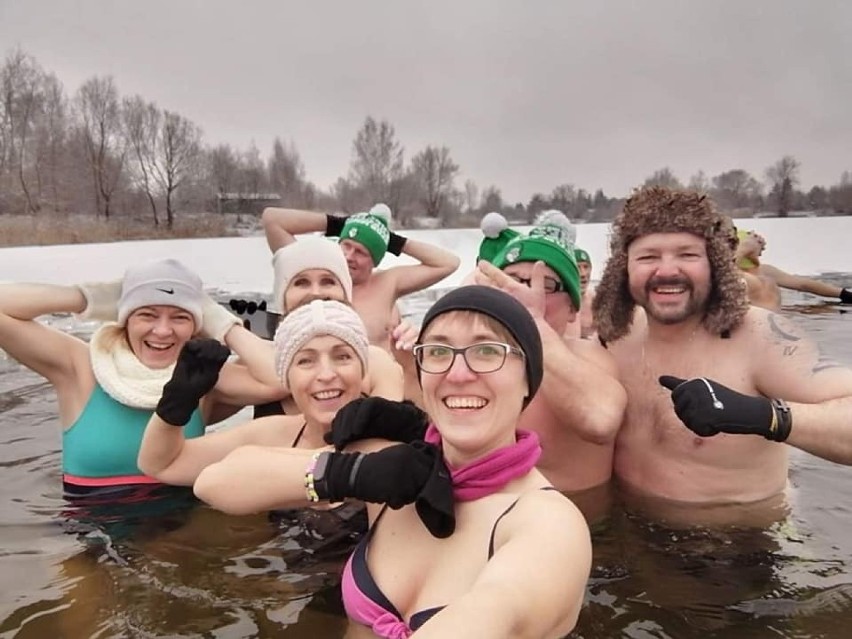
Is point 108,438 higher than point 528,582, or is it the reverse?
point 528,582

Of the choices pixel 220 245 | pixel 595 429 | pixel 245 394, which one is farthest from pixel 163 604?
pixel 220 245

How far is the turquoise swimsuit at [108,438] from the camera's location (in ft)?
11.9

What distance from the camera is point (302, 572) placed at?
312 cm

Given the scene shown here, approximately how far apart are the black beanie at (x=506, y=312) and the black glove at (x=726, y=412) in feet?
2.65

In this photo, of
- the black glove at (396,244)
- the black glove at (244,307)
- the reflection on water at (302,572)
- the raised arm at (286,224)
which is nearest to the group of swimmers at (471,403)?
the reflection on water at (302,572)

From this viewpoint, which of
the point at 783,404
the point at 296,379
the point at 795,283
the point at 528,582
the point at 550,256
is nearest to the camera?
the point at 528,582

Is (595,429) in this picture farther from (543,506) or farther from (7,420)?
(7,420)

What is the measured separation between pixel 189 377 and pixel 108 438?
1109 mm

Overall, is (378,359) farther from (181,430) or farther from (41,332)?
(41,332)

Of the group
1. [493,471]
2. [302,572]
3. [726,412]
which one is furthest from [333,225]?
[493,471]

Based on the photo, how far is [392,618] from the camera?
75.8 inches

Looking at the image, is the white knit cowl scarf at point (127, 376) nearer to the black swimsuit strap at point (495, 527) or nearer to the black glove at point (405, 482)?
the black glove at point (405, 482)

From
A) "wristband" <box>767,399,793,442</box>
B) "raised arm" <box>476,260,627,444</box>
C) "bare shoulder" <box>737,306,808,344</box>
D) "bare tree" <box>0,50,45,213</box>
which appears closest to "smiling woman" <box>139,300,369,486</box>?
"raised arm" <box>476,260,627,444</box>

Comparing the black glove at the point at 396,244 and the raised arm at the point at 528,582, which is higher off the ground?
the black glove at the point at 396,244
